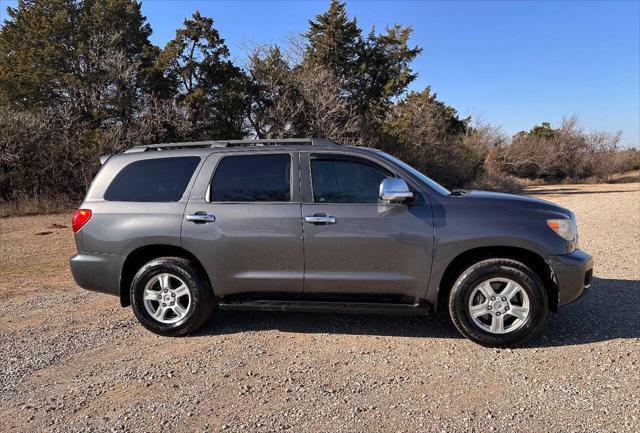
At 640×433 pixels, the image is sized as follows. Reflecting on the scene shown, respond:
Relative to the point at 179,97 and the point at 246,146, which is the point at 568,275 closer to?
the point at 246,146

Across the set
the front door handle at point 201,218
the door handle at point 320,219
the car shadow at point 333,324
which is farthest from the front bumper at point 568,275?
the front door handle at point 201,218

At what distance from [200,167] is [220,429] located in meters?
2.66

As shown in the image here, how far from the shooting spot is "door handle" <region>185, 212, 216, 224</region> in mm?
4652

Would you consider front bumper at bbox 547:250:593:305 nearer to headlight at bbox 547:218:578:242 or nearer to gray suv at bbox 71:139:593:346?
gray suv at bbox 71:139:593:346

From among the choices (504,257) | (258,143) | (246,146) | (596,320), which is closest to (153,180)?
(246,146)

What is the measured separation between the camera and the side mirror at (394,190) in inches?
165

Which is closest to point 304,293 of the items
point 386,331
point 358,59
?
point 386,331

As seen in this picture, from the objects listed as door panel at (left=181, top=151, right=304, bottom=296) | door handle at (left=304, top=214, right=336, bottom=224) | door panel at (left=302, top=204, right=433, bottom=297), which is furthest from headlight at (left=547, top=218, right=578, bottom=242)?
door panel at (left=181, top=151, right=304, bottom=296)

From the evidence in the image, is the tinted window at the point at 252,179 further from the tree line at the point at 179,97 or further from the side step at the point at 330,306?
the tree line at the point at 179,97

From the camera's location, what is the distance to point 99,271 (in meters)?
4.86

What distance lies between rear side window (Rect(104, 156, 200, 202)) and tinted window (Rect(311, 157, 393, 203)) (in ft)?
4.29

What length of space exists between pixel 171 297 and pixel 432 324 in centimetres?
273

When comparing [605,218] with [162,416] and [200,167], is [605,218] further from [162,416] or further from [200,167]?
[162,416]

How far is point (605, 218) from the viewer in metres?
14.6
